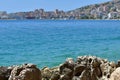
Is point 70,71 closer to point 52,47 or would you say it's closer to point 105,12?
point 52,47

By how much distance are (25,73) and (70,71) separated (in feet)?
6.64

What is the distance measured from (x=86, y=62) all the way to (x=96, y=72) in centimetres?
61

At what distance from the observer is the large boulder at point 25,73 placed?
8086mm

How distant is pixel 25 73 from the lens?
318 inches

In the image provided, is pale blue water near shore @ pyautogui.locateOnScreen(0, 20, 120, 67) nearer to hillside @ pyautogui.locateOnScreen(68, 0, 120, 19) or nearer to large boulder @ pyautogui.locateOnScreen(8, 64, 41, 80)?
large boulder @ pyautogui.locateOnScreen(8, 64, 41, 80)

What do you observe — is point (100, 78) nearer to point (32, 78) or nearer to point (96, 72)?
point (96, 72)

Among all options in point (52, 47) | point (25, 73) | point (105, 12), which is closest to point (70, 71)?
point (25, 73)

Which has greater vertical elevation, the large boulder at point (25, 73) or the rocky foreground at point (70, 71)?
the large boulder at point (25, 73)

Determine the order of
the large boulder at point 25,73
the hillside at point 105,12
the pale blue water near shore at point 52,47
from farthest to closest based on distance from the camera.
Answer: the hillside at point 105,12, the pale blue water near shore at point 52,47, the large boulder at point 25,73

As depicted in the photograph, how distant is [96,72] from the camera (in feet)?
35.3

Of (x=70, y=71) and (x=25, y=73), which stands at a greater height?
(x=25, y=73)

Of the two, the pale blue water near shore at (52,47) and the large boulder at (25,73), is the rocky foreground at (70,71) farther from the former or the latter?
the pale blue water near shore at (52,47)

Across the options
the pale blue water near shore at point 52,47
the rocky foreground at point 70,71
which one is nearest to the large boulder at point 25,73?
the rocky foreground at point 70,71

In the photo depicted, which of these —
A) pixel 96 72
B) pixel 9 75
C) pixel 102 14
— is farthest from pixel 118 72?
pixel 102 14
